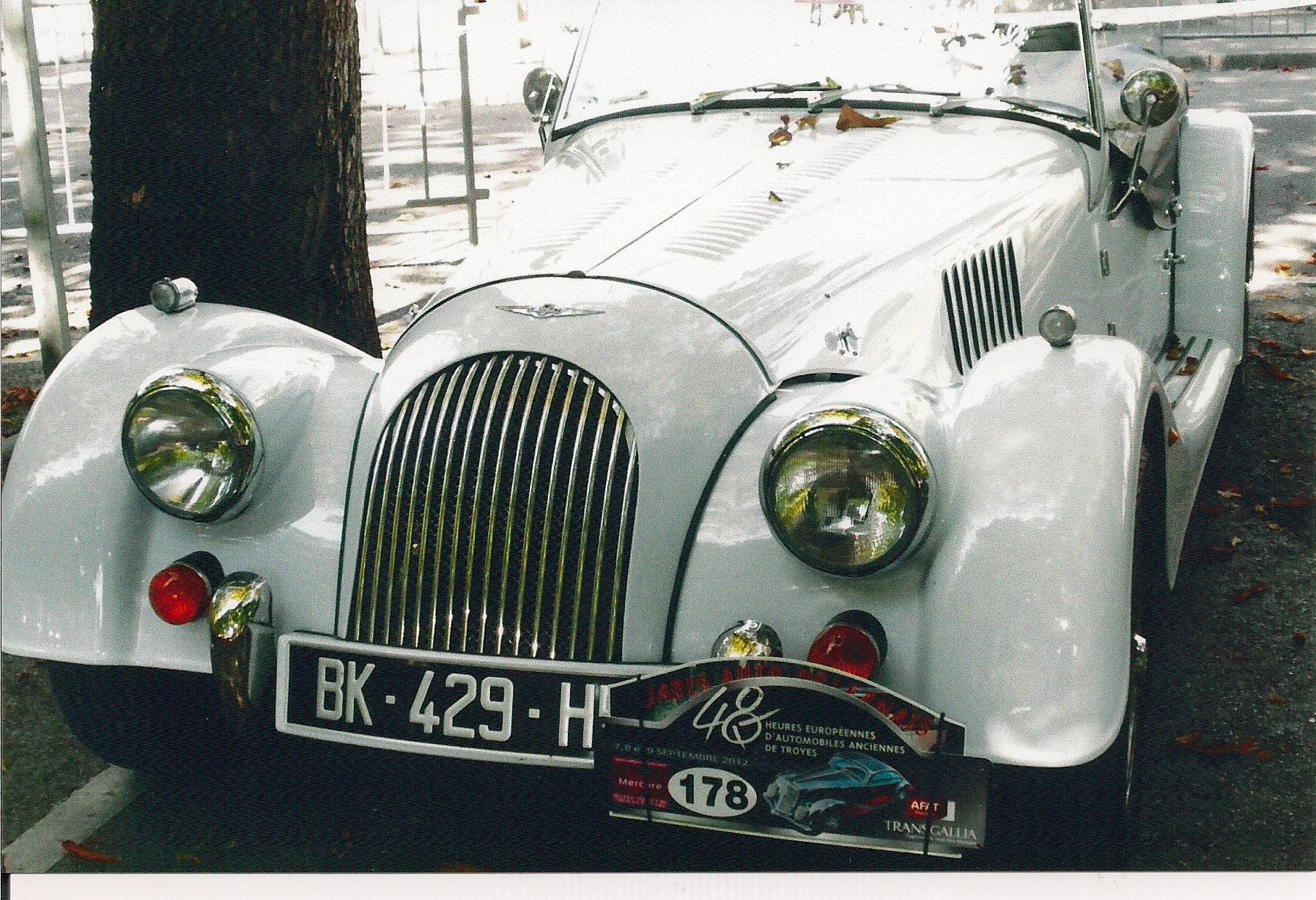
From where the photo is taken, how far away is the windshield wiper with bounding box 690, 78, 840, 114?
3469mm

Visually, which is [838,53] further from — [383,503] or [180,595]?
[180,595]

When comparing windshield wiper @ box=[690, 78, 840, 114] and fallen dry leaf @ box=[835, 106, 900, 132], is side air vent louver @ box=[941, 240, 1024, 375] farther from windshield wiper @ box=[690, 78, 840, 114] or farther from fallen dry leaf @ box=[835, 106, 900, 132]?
windshield wiper @ box=[690, 78, 840, 114]

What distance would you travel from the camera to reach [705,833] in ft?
7.29

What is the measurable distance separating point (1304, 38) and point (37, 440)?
123 inches

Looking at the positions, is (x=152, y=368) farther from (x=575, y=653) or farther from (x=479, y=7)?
(x=479, y=7)

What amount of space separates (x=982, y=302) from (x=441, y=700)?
1.48 m

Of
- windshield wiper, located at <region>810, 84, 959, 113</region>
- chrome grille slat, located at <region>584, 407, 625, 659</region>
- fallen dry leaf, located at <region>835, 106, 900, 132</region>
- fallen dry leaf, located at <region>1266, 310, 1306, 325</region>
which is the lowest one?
fallen dry leaf, located at <region>1266, 310, 1306, 325</region>

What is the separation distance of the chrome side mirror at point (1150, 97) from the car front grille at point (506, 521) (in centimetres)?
202

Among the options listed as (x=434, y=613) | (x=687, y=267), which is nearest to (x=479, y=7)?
(x=687, y=267)

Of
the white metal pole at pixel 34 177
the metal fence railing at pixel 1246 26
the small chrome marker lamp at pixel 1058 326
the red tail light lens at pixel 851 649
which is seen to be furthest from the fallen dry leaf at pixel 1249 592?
the white metal pole at pixel 34 177

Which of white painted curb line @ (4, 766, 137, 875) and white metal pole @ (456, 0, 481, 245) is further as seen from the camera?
white metal pole @ (456, 0, 481, 245)

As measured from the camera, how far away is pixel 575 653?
2332 millimetres

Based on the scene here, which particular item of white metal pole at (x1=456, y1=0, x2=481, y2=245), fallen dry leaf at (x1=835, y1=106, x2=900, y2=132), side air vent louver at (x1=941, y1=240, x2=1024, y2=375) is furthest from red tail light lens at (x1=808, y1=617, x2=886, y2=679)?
white metal pole at (x1=456, y1=0, x2=481, y2=245)

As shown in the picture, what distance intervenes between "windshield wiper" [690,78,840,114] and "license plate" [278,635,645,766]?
67.3 inches
